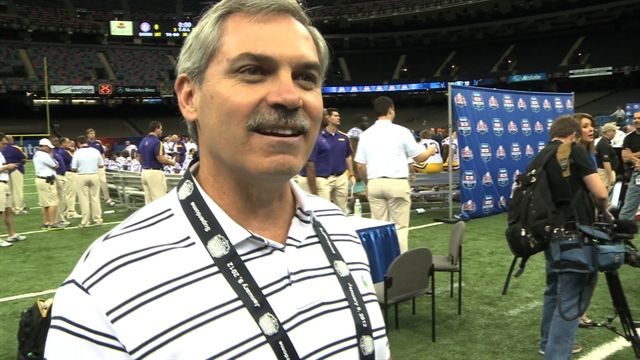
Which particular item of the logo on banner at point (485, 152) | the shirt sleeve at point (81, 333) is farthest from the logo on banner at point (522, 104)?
the shirt sleeve at point (81, 333)

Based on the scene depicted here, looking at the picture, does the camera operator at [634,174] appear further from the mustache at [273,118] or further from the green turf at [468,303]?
the mustache at [273,118]

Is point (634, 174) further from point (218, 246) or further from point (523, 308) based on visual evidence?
point (218, 246)

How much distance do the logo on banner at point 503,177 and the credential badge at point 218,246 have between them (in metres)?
10.2

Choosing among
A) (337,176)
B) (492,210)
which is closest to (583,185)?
(337,176)

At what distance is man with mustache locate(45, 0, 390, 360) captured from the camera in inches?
37.2

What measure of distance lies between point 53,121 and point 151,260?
42317 millimetres

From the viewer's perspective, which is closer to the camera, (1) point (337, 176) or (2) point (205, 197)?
(2) point (205, 197)

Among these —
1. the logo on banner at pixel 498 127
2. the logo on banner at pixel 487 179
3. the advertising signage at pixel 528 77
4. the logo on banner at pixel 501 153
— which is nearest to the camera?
the logo on banner at pixel 487 179

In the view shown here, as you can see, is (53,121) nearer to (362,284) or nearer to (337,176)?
(337,176)

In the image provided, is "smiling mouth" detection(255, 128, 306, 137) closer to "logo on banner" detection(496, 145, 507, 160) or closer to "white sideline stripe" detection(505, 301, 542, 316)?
"white sideline stripe" detection(505, 301, 542, 316)

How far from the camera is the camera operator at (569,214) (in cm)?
334

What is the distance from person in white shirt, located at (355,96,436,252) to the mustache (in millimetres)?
5035

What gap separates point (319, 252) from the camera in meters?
1.21

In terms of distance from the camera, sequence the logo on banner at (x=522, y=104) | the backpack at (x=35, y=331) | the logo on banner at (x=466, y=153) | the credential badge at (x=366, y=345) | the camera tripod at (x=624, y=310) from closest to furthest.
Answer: the credential badge at (x=366, y=345), the backpack at (x=35, y=331), the camera tripod at (x=624, y=310), the logo on banner at (x=466, y=153), the logo on banner at (x=522, y=104)
